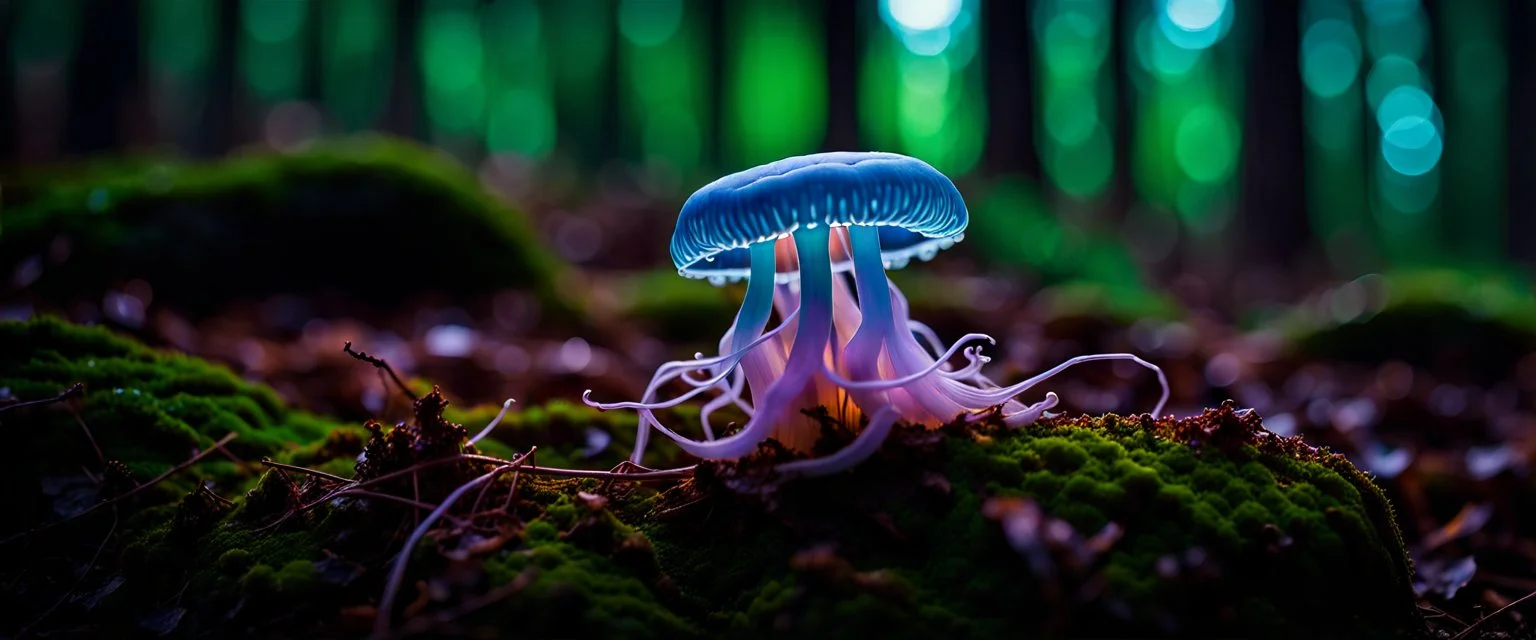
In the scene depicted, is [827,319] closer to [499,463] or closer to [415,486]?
[499,463]

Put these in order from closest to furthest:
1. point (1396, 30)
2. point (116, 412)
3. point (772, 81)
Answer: point (116, 412) < point (1396, 30) < point (772, 81)

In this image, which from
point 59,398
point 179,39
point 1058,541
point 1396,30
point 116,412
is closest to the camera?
point 1058,541

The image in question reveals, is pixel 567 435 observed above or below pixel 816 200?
below

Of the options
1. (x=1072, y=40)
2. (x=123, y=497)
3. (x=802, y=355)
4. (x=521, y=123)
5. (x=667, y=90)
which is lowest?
(x=521, y=123)

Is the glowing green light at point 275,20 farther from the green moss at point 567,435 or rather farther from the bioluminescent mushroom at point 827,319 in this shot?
the bioluminescent mushroom at point 827,319

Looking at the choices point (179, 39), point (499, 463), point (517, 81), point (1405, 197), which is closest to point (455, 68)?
point (517, 81)

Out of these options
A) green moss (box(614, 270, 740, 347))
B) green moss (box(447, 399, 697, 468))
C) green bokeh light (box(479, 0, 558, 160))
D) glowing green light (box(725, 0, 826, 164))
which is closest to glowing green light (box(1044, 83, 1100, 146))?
glowing green light (box(725, 0, 826, 164))

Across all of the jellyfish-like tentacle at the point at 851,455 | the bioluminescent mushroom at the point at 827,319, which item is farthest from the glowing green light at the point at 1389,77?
the jellyfish-like tentacle at the point at 851,455

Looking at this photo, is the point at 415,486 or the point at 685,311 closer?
the point at 415,486
